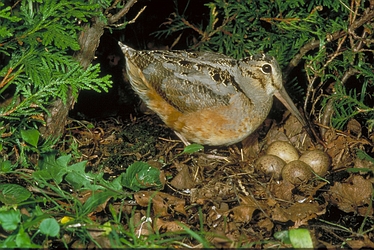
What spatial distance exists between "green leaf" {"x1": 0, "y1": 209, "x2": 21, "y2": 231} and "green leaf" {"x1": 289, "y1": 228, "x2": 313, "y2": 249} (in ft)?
4.18

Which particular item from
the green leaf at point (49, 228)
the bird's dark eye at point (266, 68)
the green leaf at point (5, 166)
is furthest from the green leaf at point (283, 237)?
the green leaf at point (5, 166)

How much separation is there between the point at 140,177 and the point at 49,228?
2.70 ft

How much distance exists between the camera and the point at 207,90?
390 centimetres

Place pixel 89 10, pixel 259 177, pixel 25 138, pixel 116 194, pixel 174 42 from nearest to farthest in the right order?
1. pixel 116 194
2. pixel 25 138
3. pixel 89 10
4. pixel 259 177
5. pixel 174 42

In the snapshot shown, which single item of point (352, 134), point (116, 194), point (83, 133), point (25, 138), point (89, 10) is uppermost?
point (89, 10)

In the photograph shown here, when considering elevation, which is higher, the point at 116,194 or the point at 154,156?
the point at 116,194

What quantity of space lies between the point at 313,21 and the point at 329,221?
145 centimetres

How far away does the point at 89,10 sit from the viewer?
3.57 meters

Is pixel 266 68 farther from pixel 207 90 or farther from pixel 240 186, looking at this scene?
pixel 240 186

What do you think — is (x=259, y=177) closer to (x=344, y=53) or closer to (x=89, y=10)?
(x=344, y=53)

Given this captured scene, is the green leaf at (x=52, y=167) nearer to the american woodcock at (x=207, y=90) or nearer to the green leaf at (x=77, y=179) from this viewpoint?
the green leaf at (x=77, y=179)

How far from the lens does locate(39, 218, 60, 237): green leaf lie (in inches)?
104

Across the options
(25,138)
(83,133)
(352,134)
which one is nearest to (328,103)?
(352,134)

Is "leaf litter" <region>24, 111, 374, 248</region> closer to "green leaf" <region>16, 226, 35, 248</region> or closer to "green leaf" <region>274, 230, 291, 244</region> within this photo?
"green leaf" <region>274, 230, 291, 244</region>
